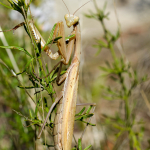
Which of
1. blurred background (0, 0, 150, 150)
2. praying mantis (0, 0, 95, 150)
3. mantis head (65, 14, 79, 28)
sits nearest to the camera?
praying mantis (0, 0, 95, 150)

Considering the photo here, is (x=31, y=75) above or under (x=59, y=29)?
under

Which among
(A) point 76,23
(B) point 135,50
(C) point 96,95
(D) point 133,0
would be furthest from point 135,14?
(A) point 76,23

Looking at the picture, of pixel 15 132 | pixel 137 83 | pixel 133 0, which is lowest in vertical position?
pixel 15 132

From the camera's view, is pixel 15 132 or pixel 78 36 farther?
pixel 15 132

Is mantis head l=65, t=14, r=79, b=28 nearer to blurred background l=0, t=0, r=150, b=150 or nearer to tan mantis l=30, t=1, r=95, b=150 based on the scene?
tan mantis l=30, t=1, r=95, b=150

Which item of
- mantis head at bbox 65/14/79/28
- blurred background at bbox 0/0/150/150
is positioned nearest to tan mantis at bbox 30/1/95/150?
mantis head at bbox 65/14/79/28

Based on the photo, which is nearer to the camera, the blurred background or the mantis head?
the mantis head

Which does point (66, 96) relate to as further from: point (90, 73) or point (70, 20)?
point (90, 73)

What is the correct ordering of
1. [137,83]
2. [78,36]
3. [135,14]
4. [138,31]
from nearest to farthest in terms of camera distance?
[78,36]
[137,83]
[138,31]
[135,14]

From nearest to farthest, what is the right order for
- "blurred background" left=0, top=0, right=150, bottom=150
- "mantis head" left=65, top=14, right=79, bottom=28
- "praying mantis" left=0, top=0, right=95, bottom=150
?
1. "praying mantis" left=0, top=0, right=95, bottom=150
2. "mantis head" left=65, top=14, right=79, bottom=28
3. "blurred background" left=0, top=0, right=150, bottom=150

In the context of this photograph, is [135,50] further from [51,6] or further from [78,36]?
[78,36]
